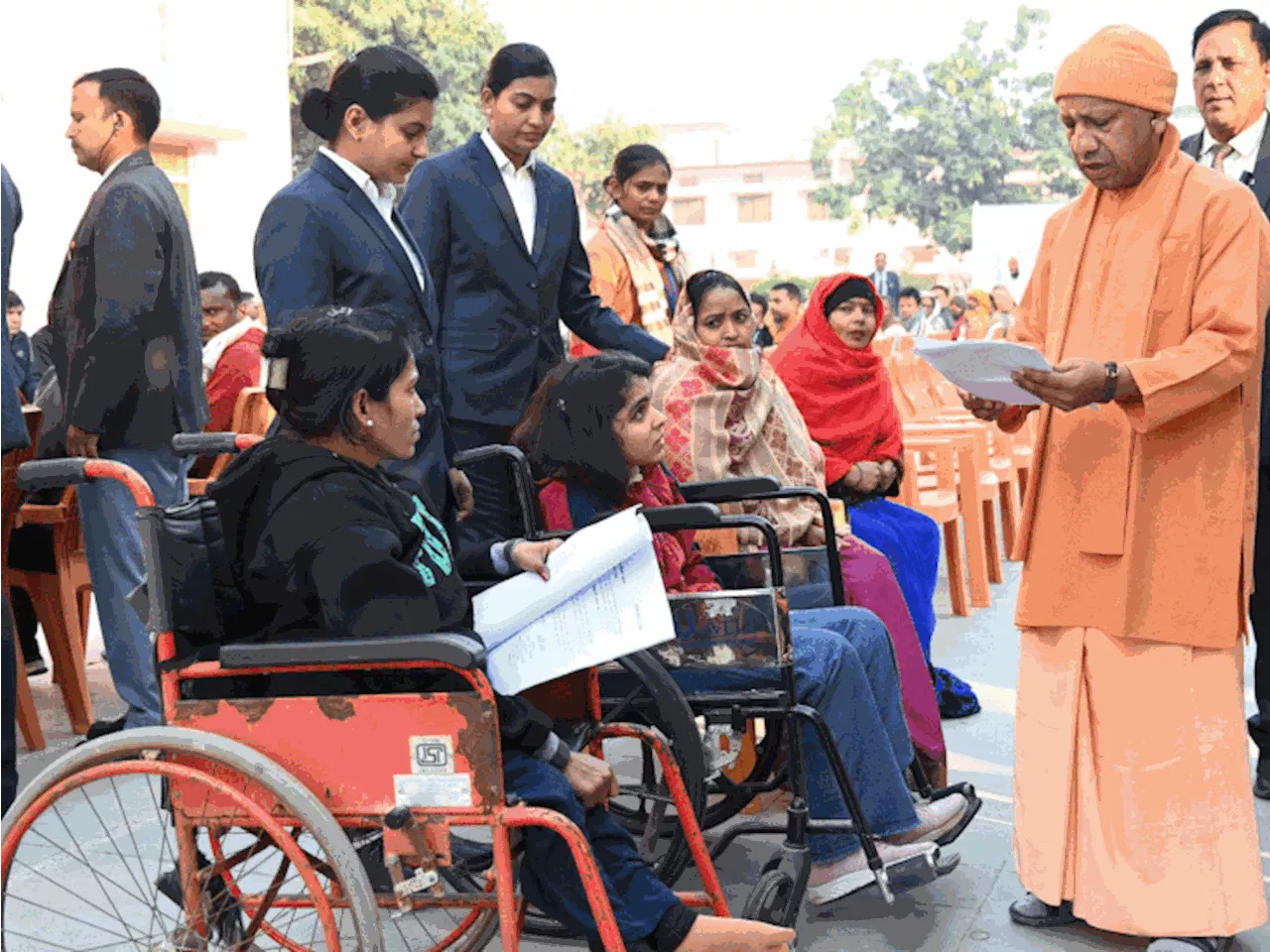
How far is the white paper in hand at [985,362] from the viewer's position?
261cm

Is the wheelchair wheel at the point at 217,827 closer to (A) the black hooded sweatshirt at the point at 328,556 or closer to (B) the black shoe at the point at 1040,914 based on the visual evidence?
(A) the black hooded sweatshirt at the point at 328,556

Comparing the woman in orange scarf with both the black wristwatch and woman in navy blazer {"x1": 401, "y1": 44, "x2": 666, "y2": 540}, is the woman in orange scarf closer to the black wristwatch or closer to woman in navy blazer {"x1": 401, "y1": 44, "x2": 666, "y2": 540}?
woman in navy blazer {"x1": 401, "y1": 44, "x2": 666, "y2": 540}

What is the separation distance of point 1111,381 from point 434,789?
1.34 m

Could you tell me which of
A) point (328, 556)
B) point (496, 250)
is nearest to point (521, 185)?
point (496, 250)

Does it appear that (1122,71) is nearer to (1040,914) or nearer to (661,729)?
(661,729)

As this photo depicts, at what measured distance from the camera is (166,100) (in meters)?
18.1

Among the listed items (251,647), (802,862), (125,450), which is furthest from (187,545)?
(125,450)

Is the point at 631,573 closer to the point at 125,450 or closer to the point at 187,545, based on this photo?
the point at 187,545

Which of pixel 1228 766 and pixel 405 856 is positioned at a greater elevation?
pixel 405 856

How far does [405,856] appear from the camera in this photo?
2172 mm

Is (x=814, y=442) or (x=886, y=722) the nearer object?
(x=886, y=722)

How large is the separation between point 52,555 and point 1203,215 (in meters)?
3.28

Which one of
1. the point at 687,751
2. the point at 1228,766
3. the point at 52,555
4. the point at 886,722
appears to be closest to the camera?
the point at 687,751

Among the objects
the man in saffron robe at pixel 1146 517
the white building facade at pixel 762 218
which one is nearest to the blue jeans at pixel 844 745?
the man in saffron robe at pixel 1146 517
